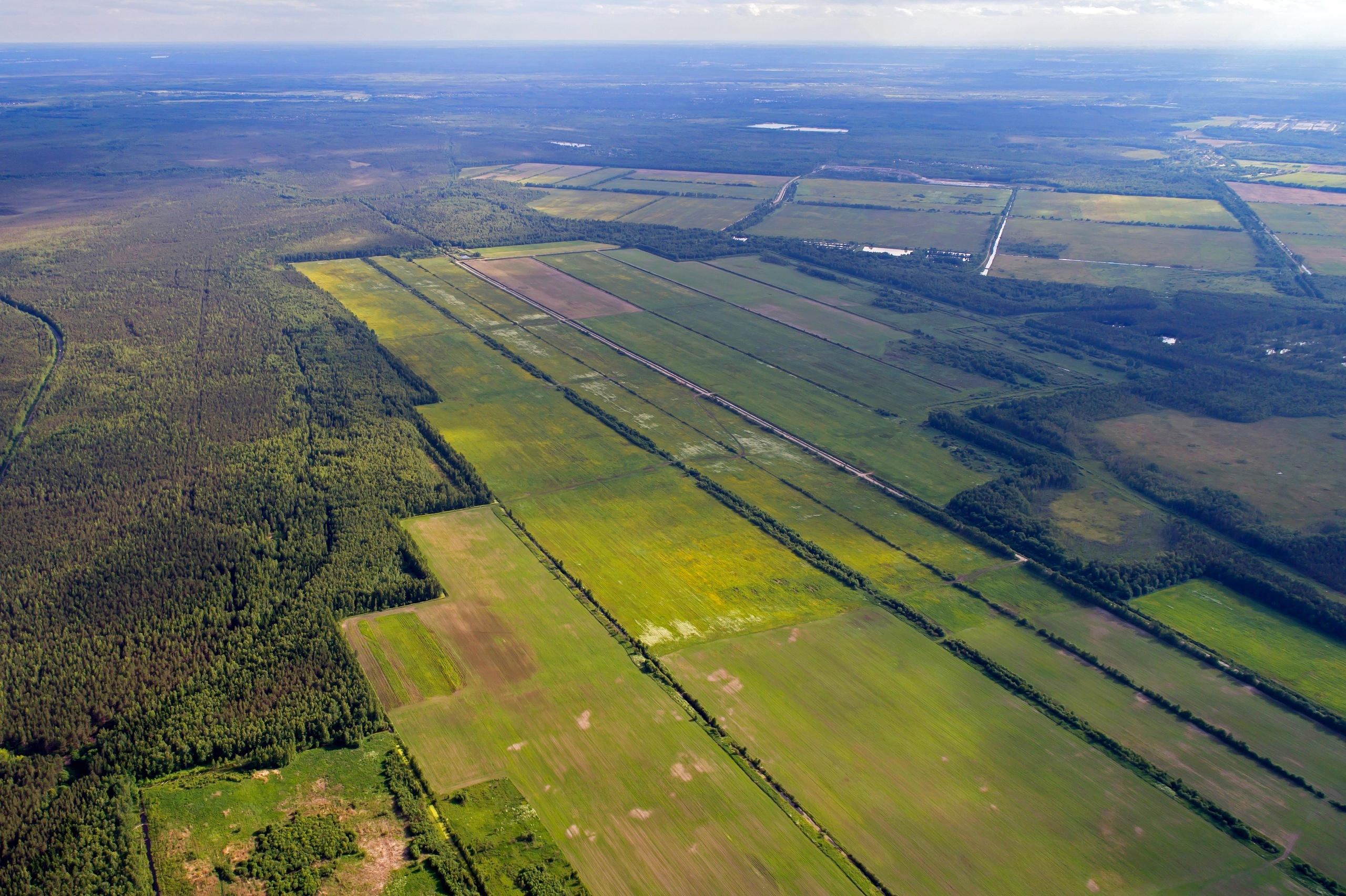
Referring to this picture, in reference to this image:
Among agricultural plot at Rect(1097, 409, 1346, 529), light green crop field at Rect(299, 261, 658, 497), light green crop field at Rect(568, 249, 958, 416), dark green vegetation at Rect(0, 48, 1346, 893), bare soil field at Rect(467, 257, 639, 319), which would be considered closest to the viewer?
dark green vegetation at Rect(0, 48, 1346, 893)

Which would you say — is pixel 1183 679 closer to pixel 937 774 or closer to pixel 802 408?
pixel 937 774

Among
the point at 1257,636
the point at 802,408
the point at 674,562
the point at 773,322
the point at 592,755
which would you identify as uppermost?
the point at 773,322

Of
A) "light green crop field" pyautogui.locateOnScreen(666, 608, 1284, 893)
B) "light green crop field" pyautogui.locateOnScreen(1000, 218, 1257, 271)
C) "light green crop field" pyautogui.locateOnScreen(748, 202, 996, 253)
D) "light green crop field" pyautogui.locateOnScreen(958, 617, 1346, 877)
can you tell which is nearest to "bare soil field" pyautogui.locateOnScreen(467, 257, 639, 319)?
"light green crop field" pyautogui.locateOnScreen(748, 202, 996, 253)

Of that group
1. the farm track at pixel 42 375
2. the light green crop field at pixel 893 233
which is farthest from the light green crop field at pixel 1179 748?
the light green crop field at pixel 893 233

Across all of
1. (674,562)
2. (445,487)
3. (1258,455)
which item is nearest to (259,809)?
(674,562)

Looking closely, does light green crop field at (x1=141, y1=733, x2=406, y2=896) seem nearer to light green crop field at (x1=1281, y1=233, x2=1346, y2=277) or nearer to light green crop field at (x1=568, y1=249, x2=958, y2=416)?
light green crop field at (x1=568, y1=249, x2=958, y2=416)

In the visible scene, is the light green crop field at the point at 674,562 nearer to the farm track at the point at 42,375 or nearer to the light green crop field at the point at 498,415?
the light green crop field at the point at 498,415

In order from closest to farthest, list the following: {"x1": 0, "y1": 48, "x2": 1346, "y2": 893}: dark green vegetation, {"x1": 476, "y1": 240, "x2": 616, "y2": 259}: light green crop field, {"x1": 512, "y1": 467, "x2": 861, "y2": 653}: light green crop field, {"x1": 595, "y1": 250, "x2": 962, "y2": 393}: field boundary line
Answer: {"x1": 0, "y1": 48, "x2": 1346, "y2": 893}: dark green vegetation < {"x1": 512, "y1": 467, "x2": 861, "y2": 653}: light green crop field < {"x1": 595, "y1": 250, "x2": 962, "y2": 393}: field boundary line < {"x1": 476, "y1": 240, "x2": 616, "y2": 259}: light green crop field
